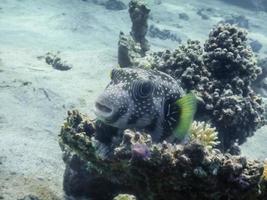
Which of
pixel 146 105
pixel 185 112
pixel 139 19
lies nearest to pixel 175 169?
pixel 185 112

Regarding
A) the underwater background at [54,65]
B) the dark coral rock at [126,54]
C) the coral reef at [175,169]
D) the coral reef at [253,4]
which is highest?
the coral reef at [175,169]

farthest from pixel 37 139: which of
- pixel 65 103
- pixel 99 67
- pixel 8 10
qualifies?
pixel 8 10

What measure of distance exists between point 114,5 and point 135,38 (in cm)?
935

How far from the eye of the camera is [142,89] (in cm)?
420

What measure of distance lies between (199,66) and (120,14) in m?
13.1

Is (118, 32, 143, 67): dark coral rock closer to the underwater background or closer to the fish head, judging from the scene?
the underwater background

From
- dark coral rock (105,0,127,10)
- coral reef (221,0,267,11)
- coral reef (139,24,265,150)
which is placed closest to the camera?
coral reef (139,24,265,150)

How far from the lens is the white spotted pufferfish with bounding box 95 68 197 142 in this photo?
398cm

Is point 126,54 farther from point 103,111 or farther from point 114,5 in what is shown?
point 114,5

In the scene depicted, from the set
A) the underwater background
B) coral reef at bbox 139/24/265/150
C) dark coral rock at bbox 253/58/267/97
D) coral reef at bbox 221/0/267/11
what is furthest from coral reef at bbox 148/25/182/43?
coral reef at bbox 221/0/267/11

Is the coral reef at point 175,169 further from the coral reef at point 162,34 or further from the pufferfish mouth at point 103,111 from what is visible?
the coral reef at point 162,34

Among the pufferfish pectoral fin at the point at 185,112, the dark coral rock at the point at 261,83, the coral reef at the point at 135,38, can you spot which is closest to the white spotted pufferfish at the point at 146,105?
the pufferfish pectoral fin at the point at 185,112

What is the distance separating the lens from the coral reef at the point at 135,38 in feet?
31.4

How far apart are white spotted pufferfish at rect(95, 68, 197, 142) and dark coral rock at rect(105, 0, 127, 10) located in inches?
639
